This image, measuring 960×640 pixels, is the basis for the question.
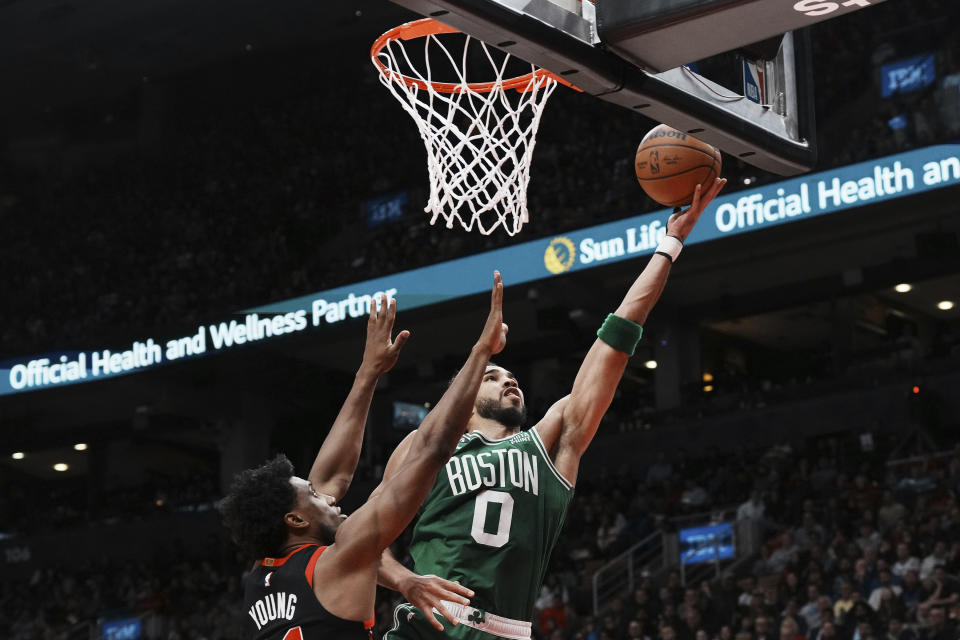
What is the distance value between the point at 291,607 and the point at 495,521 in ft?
3.01

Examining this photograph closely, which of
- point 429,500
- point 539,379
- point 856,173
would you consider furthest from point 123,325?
point 429,500

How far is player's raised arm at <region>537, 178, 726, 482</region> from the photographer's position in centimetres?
448

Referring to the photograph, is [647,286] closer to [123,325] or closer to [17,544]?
[123,325]

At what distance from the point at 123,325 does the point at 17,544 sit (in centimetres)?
517

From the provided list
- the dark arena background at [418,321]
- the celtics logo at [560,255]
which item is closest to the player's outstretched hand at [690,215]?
the dark arena background at [418,321]

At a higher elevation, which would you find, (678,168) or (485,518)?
(678,168)

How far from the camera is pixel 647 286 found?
449 centimetres

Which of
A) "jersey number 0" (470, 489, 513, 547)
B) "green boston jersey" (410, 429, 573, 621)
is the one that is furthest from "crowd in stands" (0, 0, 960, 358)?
"jersey number 0" (470, 489, 513, 547)

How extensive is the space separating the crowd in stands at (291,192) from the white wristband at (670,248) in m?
12.6

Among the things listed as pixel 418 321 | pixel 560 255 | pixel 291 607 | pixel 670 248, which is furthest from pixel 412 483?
pixel 418 321

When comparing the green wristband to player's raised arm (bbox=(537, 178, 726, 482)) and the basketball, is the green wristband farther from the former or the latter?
the basketball

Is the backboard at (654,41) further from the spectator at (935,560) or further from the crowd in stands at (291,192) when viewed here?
the crowd in stands at (291,192)

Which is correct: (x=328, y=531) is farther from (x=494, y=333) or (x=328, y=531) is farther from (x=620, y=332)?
(x=620, y=332)

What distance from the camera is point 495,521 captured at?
4.36 meters
